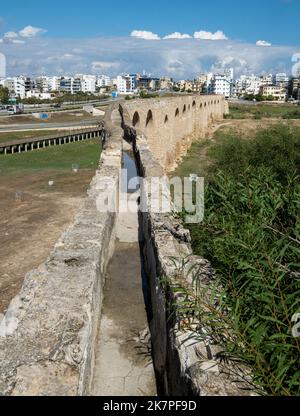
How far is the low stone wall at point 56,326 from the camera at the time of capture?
2328 mm

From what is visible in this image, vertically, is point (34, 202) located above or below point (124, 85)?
below

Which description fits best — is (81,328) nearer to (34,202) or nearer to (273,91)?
(34,202)

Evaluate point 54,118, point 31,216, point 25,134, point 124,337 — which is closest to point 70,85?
point 54,118

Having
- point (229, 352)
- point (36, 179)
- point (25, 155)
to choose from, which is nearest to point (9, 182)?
point (36, 179)

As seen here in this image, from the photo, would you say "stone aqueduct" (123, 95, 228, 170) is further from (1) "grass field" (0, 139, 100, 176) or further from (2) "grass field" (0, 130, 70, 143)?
(2) "grass field" (0, 130, 70, 143)

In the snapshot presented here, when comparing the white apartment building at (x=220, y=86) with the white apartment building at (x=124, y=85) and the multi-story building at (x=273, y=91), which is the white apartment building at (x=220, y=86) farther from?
the white apartment building at (x=124, y=85)

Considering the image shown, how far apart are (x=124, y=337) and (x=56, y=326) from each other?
123cm

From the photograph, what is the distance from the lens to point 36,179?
22.6m

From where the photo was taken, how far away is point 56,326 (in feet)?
9.23

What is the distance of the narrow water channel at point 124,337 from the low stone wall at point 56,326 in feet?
1.10

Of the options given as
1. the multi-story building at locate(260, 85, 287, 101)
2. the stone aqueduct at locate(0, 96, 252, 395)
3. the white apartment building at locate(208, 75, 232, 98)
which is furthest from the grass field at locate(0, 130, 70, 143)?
the white apartment building at locate(208, 75, 232, 98)

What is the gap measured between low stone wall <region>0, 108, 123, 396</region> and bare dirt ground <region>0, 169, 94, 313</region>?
6.38 meters

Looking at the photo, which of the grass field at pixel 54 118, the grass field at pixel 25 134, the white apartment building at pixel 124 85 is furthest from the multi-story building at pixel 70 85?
the grass field at pixel 25 134
